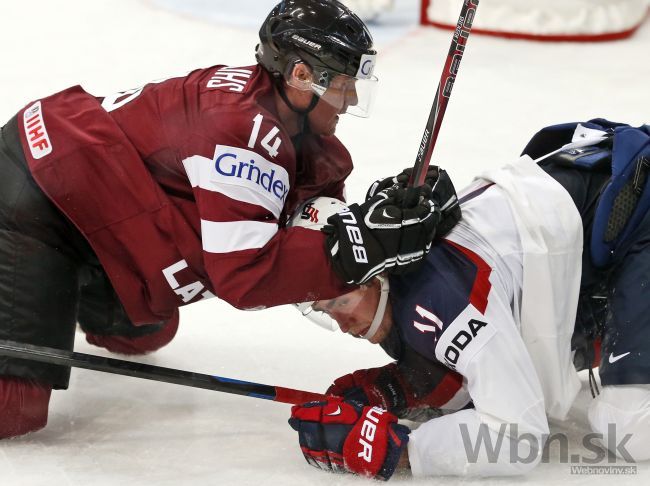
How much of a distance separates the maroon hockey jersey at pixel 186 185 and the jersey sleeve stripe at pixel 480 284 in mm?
309

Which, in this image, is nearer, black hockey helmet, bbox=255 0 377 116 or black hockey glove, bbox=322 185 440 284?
black hockey glove, bbox=322 185 440 284

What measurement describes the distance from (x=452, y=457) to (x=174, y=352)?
3.65 feet

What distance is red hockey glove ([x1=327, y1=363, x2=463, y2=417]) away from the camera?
2701mm

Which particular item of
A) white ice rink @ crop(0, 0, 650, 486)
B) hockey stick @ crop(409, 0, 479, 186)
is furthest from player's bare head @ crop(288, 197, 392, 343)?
white ice rink @ crop(0, 0, 650, 486)

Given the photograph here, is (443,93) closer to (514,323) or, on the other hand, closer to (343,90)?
(343,90)

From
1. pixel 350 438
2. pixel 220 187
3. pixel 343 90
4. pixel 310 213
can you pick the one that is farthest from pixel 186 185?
pixel 350 438

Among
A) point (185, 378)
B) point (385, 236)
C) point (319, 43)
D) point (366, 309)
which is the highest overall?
point (319, 43)

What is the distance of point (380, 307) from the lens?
2.63 m

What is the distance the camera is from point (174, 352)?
10.7 ft

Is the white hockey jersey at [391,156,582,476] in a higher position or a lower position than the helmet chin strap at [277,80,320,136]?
lower

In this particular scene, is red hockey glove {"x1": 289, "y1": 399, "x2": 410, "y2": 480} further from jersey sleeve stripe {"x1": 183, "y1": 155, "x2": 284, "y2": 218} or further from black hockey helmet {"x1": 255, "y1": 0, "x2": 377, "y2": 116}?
black hockey helmet {"x1": 255, "y1": 0, "x2": 377, "y2": 116}

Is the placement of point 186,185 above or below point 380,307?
above

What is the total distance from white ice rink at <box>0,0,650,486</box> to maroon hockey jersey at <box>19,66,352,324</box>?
0.33m

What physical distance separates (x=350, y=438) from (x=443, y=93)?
0.90 meters
